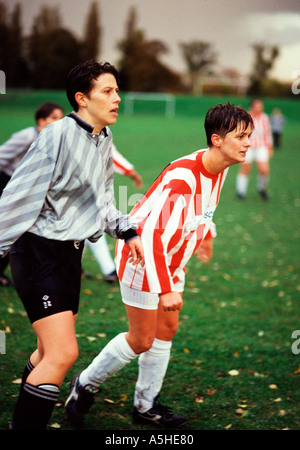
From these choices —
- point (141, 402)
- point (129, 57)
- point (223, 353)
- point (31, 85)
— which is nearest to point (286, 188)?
point (223, 353)

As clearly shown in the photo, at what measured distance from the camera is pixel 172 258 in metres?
3.17

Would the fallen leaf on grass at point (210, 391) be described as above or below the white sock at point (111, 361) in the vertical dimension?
below

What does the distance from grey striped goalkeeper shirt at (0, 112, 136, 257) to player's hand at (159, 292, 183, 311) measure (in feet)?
1.64

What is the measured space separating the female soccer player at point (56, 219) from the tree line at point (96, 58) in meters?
59.3

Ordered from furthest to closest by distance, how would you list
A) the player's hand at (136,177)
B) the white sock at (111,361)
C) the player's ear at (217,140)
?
the player's hand at (136,177) < the white sock at (111,361) < the player's ear at (217,140)

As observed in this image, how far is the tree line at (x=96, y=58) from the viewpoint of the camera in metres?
63.4

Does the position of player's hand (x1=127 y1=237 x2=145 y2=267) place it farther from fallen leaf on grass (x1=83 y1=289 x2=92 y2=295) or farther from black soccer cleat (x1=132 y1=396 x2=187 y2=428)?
fallen leaf on grass (x1=83 y1=289 x2=92 y2=295)

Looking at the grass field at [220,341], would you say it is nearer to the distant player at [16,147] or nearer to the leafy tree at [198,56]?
the distant player at [16,147]

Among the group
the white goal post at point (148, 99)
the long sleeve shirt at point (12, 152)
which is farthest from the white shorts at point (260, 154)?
the white goal post at point (148, 99)

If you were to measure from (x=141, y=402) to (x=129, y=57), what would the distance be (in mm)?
77345

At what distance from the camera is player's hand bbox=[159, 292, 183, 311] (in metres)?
2.80

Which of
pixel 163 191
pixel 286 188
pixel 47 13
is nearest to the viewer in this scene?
pixel 163 191
